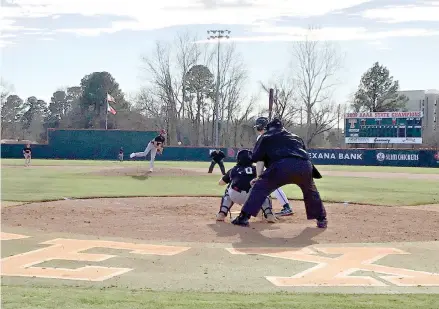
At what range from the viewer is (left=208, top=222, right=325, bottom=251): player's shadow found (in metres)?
8.87

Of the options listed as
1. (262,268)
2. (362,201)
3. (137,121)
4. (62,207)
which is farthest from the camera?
(137,121)

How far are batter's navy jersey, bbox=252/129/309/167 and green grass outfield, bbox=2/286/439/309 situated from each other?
483 centimetres

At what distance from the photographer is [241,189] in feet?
36.8

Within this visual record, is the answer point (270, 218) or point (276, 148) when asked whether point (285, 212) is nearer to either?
point (270, 218)

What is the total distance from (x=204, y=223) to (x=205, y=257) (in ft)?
10.7

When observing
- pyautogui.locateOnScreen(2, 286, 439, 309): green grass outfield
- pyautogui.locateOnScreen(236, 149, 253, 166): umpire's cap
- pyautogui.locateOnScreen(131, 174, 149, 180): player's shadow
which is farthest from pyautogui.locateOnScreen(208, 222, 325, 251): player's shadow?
pyautogui.locateOnScreen(131, 174, 149, 180): player's shadow

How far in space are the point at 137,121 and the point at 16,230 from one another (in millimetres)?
66739

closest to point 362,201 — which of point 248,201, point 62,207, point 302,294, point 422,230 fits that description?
point 422,230

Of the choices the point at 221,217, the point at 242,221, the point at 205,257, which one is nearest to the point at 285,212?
the point at 221,217

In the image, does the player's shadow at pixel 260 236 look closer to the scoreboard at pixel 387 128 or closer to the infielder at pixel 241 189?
the infielder at pixel 241 189

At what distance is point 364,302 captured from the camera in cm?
511

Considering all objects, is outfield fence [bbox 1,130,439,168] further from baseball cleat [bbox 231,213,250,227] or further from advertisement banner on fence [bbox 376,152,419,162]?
baseball cleat [bbox 231,213,250,227]

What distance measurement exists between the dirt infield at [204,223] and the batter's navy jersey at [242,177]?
73 cm

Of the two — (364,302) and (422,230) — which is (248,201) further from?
(364,302)
